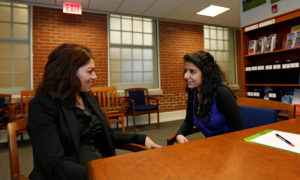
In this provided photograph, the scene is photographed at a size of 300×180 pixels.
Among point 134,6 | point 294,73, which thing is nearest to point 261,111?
point 294,73

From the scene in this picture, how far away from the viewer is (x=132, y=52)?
507 centimetres

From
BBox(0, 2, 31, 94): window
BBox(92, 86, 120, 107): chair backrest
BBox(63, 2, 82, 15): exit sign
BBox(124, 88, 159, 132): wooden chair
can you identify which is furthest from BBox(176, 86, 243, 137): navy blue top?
BBox(0, 2, 31, 94): window

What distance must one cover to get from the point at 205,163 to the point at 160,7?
14.5 ft

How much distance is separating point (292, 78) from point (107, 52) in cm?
387

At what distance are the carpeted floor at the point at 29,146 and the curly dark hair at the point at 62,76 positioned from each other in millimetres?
1793

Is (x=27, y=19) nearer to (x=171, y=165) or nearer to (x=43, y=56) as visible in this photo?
(x=43, y=56)

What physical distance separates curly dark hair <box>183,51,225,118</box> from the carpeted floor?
1.85 m

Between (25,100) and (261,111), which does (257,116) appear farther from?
(25,100)

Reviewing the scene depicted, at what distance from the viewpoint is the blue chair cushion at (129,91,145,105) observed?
4.49 m

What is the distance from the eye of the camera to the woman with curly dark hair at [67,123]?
0.89m

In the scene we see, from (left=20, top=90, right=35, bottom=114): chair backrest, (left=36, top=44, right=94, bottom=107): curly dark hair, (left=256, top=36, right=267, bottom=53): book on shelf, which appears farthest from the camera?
(left=20, top=90, right=35, bottom=114): chair backrest

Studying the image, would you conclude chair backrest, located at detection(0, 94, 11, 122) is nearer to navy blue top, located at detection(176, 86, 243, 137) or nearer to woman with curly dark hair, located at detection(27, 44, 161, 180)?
woman with curly dark hair, located at detection(27, 44, 161, 180)

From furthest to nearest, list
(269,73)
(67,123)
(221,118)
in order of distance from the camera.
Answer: (269,73) → (221,118) → (67,123)

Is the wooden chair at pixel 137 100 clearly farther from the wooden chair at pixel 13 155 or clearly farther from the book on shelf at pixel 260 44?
the wooden chair at pixel 13 155
